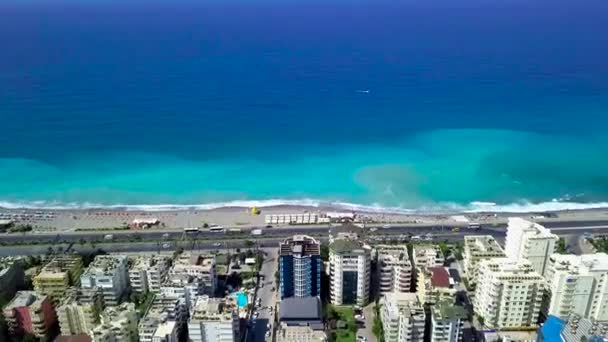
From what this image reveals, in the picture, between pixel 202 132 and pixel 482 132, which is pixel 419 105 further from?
pixel 202 132

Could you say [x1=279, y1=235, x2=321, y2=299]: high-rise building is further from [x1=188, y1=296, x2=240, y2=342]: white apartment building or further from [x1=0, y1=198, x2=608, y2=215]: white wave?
[x1=0, y1=198, x2=608, y2=215]: white wave

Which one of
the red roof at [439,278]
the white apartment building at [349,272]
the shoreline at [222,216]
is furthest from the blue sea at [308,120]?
the red roof at [439,278]

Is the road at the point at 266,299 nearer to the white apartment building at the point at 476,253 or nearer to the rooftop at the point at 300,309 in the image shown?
the rooftop at the point at 300,309

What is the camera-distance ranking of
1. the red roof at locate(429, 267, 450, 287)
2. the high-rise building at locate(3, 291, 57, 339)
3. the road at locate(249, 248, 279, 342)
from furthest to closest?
the road at locate(249, 248, 279, 342)
the red roof at locate(429, 267, 450, 287)
the high-rise building at locate(3, 291, 57, 339)

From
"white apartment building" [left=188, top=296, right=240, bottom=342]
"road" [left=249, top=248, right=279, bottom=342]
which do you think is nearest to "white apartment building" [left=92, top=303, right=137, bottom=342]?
"white apartment building" [left=188, top=296, right=240, bottom=342]

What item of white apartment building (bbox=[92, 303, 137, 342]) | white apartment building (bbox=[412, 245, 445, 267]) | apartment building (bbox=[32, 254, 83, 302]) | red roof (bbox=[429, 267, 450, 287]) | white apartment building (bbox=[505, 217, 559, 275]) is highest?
white apartment building (bbox=[505, 217, 559, 275])

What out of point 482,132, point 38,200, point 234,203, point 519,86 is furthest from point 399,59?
point 38,200
